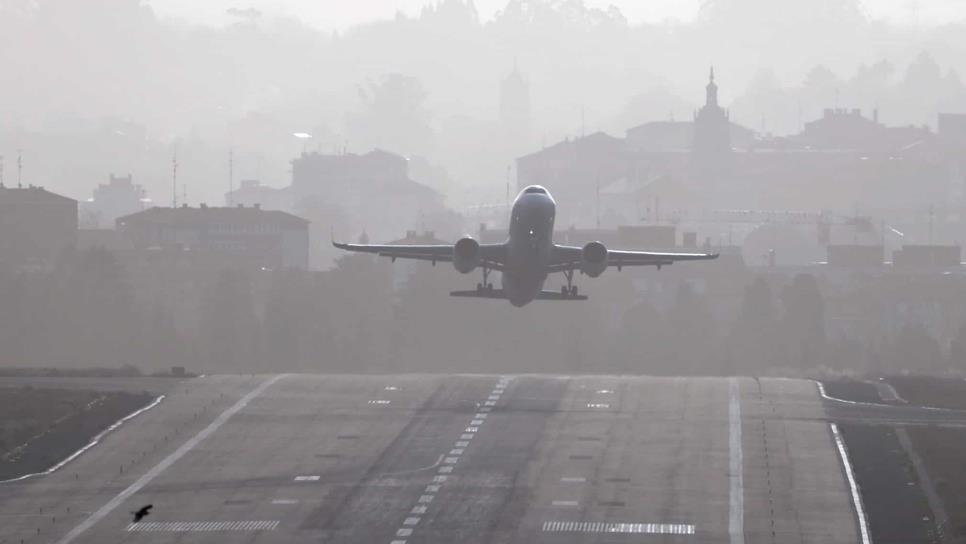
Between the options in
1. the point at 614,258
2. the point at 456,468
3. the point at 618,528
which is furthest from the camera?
the point at 614,258

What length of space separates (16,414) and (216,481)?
55.0ft

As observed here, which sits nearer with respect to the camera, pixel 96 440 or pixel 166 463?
pixel 166 463

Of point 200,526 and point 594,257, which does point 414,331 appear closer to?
point 594,257

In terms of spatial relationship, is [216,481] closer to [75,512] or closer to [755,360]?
[75,512]

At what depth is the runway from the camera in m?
83.1

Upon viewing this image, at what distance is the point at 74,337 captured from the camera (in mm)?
159875

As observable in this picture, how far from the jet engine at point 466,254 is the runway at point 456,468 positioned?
7.80 meters

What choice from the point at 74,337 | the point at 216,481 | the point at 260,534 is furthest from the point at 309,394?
the point at 74,337

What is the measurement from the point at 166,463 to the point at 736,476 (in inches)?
911

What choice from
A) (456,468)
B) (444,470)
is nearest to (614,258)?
(456,468)

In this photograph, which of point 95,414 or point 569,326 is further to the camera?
point 569,326

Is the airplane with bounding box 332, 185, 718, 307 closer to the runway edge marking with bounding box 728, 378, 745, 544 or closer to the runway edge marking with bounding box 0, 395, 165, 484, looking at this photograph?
the runway edge marking with bounding box 728, 378, 745, 544

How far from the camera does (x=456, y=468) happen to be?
93.2 m

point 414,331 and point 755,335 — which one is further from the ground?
point 414,331
